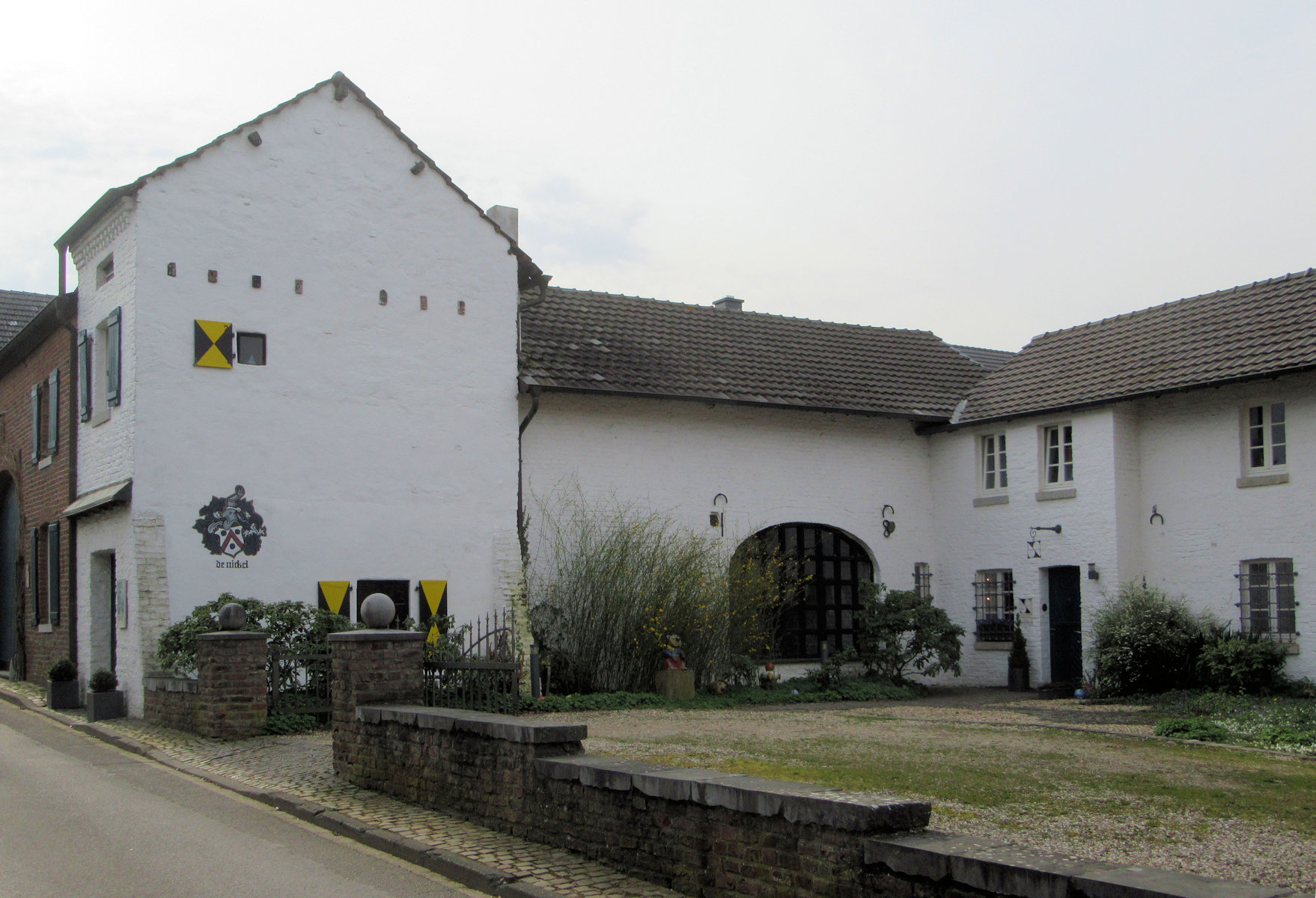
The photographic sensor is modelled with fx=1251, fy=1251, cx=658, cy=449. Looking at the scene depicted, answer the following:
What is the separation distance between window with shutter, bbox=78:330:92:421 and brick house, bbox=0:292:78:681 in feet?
1.78

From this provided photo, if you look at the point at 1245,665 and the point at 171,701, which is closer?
the point at 171,701

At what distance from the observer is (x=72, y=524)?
19.7m

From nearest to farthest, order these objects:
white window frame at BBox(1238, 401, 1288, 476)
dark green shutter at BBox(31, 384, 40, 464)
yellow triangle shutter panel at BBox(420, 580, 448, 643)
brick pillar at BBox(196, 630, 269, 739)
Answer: brick pillar at BBox(196, 630, 269, 739)
white window frame at BBox(1238, 401, 1288, 476)
yellow triangle shutter panel at BBox(420, 580, 448, 643)
dark green shutter at BBox(31, 384, 40, 464)

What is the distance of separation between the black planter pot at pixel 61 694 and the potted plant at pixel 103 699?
1618 millimetres

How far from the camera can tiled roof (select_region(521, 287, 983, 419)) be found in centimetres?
2109

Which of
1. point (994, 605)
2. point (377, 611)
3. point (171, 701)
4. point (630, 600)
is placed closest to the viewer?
point (377, 611)

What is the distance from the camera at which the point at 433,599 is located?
18.7m

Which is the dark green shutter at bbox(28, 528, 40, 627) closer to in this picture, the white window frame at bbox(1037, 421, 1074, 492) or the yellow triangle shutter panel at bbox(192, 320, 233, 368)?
the yellow triangle shutter panel at bbox(192, 320, 233, 368)

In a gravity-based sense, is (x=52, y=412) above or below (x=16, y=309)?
below

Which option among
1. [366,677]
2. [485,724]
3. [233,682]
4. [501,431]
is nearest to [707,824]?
[485,724]

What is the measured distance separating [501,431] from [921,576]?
8.82 meters

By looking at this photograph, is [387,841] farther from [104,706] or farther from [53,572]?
[53,572]

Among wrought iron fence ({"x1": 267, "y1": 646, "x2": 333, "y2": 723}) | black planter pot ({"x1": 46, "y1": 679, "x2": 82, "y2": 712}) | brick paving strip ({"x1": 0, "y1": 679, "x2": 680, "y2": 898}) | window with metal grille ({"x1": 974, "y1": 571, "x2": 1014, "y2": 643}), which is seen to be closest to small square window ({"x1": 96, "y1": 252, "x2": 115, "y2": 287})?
black planter pot ({"x1": 46, "y1": 679, "x2": 82, "y2": 712})

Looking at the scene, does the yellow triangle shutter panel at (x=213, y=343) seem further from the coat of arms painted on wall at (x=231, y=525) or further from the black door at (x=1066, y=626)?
the black door at (x=1066, y=626)
